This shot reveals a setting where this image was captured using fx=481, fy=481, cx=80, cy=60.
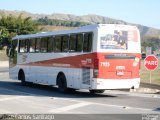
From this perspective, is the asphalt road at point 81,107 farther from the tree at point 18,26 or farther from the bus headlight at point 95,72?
the tree at point 18,26

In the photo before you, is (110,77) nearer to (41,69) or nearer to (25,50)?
(41,69)

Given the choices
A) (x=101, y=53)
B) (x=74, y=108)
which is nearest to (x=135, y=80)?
(x=101, y=53)

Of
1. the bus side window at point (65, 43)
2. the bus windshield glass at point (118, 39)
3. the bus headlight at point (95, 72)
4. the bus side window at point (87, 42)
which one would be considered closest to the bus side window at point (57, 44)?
the bus side window at point (65, 43)

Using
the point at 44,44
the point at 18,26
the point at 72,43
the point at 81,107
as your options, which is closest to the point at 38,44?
the point at 44,44

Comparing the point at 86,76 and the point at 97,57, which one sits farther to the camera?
the point at 86,76

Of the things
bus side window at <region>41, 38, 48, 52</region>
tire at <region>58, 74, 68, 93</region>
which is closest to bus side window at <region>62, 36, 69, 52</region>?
tire at <region>58, 74, 68, 93</region>

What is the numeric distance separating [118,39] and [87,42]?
140 cm

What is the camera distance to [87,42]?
2161 centimetres

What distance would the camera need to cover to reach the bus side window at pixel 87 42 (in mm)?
21391

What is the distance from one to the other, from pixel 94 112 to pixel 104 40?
6.14 m

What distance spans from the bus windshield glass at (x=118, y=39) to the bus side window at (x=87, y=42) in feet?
1.82

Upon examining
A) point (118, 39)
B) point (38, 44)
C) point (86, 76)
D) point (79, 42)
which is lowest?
point (86, 76)

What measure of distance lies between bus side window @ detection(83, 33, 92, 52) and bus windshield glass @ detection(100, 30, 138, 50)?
1.82 feet

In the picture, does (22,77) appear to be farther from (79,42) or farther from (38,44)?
(79,42)
